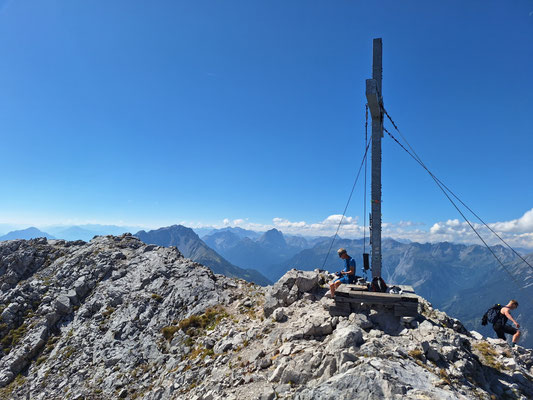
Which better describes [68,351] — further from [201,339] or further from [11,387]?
[201,339]

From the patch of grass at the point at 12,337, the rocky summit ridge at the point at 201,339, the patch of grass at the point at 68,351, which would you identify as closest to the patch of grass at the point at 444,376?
the rocky summit ridge at the point at 201,339

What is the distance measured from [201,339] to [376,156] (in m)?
17.3

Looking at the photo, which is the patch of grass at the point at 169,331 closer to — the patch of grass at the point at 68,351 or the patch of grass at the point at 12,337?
the patch of grass at the point at 68,351

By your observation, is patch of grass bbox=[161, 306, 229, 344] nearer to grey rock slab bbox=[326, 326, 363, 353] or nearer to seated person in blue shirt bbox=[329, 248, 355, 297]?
seated person in blue shirt bbox=[329, 248, 355, 297]

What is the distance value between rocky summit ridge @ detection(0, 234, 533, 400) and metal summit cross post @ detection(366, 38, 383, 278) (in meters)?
3.39

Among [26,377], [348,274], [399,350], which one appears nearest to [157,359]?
[26,377]

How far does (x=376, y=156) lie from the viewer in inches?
584

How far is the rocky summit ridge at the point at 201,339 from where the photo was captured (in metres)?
9.78

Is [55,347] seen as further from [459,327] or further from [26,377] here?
[459,327]

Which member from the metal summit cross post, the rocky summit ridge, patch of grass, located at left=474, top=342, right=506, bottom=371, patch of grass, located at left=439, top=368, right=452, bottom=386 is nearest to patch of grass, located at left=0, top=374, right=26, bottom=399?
the rocky summit ridge

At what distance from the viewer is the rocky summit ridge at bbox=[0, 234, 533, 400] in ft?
32.1

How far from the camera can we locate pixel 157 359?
20578mm

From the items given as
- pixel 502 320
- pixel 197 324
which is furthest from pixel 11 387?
pixel 502 320

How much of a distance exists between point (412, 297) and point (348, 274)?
3.63m
